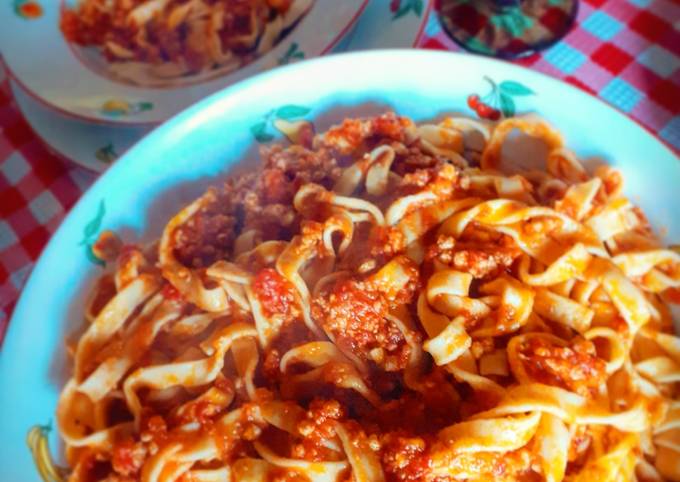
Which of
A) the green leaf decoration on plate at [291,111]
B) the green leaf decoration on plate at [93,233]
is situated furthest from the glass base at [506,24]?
the green leaf decoration on plate at [93,233]

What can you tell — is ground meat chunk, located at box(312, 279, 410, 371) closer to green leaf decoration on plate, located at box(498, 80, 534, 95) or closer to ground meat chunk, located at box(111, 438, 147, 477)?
ground meat chunk, located at box(111, 438, 147, 477)

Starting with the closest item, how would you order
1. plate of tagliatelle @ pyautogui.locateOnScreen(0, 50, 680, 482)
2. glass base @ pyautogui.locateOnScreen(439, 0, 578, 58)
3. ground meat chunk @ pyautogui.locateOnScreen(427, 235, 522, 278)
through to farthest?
1. plate of tagliatelle @ pyautogui.locateOnScreen(0, 50, 680, 482)
2. ground meat chunk @ pyautogui.locateOnScreen(427, 235, 522, 278)
3. glass base @ pyautogui.locateOnScreen(439, 0, 578, 58)

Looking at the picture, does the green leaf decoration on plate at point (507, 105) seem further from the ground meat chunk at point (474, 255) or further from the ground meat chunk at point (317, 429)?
the ground meat chunk at point (317, 429)

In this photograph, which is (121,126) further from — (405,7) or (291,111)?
(405,7)

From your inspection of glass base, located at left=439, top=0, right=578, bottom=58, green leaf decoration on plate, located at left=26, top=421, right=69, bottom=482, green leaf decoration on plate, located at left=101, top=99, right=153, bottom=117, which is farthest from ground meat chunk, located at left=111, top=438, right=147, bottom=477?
glass base, located at left=439, top=0, right=578, bottom=58

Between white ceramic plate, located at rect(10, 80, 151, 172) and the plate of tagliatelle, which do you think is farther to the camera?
white ceramic plate, located at rect(10, 80, 151, 172)

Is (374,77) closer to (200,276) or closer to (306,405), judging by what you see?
(200,276)
